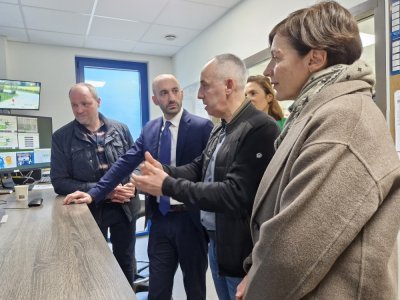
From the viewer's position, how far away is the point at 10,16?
311cm

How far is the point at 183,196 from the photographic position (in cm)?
108

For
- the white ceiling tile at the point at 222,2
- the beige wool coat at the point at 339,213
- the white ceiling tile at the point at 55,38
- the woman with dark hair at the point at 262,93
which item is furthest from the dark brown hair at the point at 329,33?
the white ceiling tile at the point at 55,38

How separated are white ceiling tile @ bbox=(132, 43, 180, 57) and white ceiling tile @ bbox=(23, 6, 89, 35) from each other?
82 cm

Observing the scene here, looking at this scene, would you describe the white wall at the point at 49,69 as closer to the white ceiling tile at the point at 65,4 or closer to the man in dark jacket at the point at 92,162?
the white ceiling tile at the point at 65,4

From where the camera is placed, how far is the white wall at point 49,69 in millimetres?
3783

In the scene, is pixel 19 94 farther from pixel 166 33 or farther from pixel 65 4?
pixel 166 33

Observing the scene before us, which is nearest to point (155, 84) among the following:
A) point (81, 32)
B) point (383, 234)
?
point (383, 234)

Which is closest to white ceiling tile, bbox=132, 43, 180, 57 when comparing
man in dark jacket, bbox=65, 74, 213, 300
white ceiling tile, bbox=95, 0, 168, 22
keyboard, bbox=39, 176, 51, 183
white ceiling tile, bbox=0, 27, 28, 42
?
white ceiling tile, bbox=95, 0, 168, 22

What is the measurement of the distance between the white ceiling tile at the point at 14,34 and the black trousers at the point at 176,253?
118 inches

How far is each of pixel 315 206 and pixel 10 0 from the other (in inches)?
127

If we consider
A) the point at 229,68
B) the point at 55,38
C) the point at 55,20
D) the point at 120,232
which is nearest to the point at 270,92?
the point at 229,68

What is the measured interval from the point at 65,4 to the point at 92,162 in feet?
6.10

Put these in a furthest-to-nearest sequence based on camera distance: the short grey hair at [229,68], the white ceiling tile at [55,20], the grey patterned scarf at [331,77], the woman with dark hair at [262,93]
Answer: the white ceiling tile at [55,20], the woman with dark hair at [262,93], the short grey hair at [229,68], the grey patterned scarf at [331,77]

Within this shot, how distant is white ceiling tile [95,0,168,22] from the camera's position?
9.50ft
